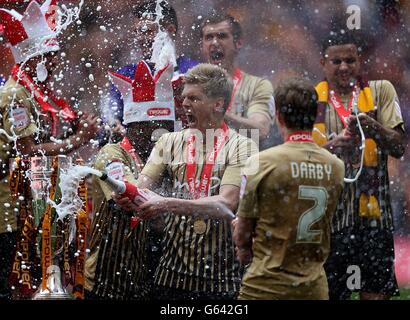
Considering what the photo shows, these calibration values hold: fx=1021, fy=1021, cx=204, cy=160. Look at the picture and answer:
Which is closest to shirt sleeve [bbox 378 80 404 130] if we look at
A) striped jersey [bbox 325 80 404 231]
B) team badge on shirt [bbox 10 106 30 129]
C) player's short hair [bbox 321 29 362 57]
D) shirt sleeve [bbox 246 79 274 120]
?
striped jersey [bbox 325 80 404 231]

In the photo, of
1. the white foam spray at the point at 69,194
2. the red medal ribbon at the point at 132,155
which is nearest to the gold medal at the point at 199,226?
the red medal ribbon at the point at 132,155

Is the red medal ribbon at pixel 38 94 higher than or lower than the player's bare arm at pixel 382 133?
higher

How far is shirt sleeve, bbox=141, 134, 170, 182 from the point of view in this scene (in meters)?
4.94

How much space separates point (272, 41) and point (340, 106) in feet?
1.99

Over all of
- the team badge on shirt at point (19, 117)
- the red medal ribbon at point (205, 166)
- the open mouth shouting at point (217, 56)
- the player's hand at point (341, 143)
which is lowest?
the red medal ribbon at point (205, 166)

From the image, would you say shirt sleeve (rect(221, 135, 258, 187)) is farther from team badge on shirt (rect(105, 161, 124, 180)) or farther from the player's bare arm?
the player's bare arm

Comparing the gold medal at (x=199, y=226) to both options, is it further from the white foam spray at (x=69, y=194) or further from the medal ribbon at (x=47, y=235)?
the medal ribbon at (x=47, y=235)

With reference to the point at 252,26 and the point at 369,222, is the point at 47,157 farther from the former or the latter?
the point at 369,222

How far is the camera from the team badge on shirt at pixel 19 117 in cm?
527

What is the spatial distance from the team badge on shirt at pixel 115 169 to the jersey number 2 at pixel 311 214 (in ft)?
4.10

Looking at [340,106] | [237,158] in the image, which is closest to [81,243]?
[237,158]

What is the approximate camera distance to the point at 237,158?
485 centimetres

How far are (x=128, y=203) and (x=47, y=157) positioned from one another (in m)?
0.70

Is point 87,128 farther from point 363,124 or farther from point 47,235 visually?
point 363,124
